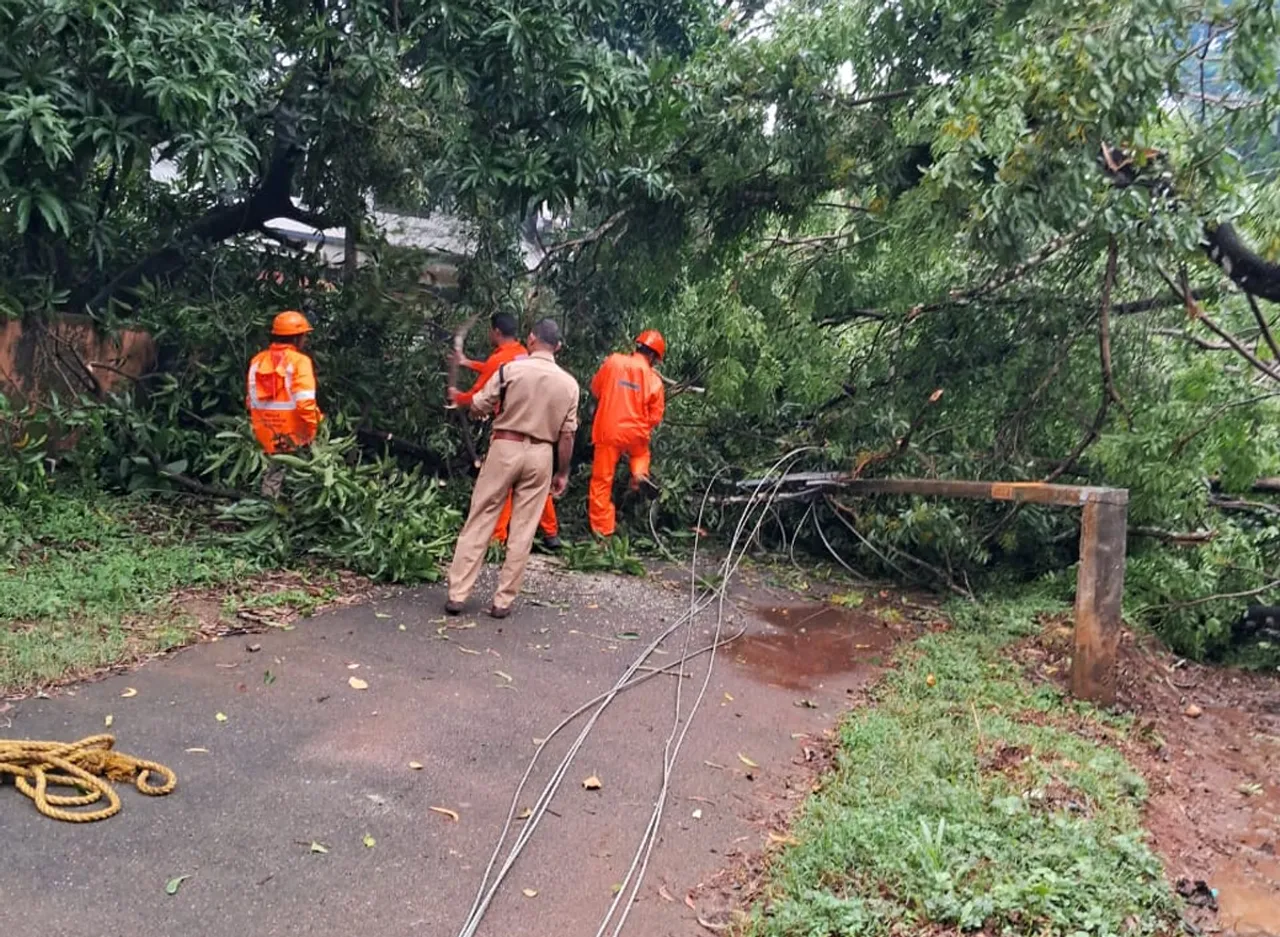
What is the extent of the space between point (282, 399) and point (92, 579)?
6.09 ft

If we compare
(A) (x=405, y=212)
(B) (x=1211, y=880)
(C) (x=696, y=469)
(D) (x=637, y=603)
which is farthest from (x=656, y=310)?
(B) (x=1211, y=880)

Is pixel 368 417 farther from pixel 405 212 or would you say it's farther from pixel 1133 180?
pixel 1133 180

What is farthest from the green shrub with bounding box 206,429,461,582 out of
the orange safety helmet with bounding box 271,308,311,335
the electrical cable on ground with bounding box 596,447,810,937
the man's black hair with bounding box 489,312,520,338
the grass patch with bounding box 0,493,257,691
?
the electrical cable on ground with bounding box 596,447,810,937

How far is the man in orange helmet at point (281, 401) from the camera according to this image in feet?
23.2

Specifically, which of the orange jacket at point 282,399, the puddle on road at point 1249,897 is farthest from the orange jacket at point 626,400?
the puddle on road at point 1249,897

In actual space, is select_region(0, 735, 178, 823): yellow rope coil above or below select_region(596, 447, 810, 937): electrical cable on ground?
above

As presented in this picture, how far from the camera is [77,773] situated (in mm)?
3590

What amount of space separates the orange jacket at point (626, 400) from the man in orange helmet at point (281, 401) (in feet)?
7.14

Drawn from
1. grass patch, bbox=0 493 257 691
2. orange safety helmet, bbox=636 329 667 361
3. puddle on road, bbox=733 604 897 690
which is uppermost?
orange safety helmet, bbox=636 329 667 361

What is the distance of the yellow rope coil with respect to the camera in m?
3.43

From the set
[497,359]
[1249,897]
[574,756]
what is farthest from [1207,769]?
[497,359]

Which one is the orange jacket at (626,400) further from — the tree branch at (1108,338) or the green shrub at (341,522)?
the tree branch at (1108,338)

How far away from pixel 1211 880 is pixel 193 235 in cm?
828

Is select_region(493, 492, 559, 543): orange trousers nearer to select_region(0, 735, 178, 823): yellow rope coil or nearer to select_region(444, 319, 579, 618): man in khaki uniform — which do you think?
select_region(444, 319, 579, 618): man in khaki uniform
